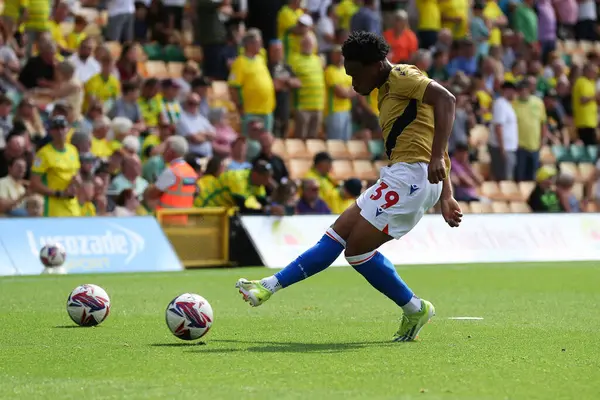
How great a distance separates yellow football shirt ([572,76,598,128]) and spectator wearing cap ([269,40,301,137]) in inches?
305

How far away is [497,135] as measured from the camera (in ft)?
81.9

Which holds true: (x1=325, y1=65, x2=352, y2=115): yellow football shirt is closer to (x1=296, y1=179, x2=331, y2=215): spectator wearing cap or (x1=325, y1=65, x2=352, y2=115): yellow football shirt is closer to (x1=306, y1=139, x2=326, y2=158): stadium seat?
(x1=306, y1=139, x2=326, y2=158): stadium seat

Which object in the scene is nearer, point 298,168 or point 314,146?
point 298,168

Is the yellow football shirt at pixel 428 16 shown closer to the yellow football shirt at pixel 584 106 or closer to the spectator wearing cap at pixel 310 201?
the yellow football shirt at pixel 584 106

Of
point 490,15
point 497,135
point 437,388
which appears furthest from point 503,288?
point 490,15

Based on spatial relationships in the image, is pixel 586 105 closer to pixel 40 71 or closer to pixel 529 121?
pixel 529 121

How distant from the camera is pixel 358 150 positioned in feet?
79.0

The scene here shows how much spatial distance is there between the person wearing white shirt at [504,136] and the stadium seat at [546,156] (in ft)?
6.18

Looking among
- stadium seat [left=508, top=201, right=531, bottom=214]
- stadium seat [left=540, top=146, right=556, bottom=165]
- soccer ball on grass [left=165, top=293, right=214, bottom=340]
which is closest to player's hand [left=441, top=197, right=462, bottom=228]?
soccer ball on grass [left=165, top=293, right=214, bottom=340]

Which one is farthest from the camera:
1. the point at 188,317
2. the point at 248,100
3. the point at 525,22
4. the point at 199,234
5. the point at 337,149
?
the point at 525,22

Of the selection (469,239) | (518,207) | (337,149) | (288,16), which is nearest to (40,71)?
(288,16)

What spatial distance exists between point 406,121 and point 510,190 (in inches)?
651

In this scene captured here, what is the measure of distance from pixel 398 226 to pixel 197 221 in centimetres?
988

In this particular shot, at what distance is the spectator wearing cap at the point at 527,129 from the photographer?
83.1 ft
